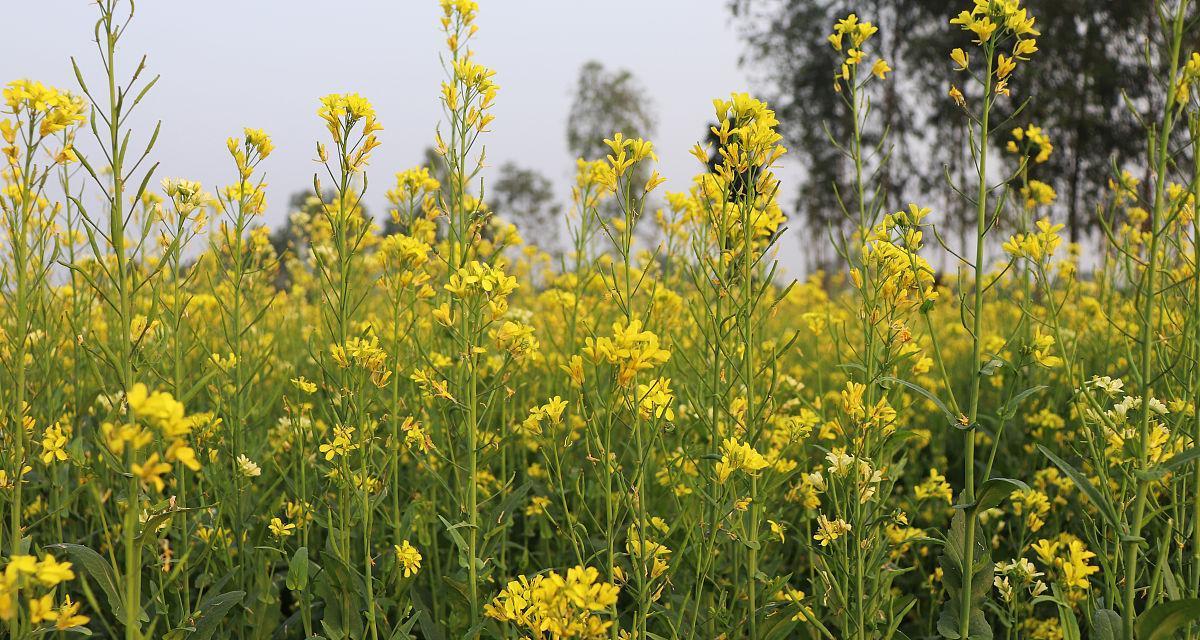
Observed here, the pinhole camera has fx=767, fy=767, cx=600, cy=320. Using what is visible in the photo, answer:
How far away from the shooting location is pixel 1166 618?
59.1 inches

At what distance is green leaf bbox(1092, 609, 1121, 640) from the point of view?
5.46 feet

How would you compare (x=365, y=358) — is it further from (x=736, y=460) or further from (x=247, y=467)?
(x=736, y=460)

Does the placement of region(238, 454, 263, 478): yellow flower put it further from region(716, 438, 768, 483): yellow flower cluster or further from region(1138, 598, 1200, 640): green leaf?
region(1138, 598, 1200, 640): green leaf

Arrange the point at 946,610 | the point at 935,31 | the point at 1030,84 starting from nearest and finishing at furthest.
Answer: the point at 946,610, the point at 1030,84, the point at 935,31

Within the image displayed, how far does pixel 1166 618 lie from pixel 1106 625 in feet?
0.63

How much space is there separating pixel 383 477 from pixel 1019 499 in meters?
2.07

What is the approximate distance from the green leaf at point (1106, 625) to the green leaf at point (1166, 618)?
0.14m

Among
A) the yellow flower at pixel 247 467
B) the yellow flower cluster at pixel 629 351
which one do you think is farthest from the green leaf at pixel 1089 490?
the yellow flower at pixel 247 467

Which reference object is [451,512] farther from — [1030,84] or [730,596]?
[1030,84]

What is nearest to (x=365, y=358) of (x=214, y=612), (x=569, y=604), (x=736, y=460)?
(x=214, y=612)

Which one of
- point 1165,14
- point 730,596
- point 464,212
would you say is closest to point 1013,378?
point 1165,14

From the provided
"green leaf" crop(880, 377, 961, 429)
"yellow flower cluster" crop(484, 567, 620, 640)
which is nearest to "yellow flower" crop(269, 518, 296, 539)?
"yellow flower cluster" crop(484, 567, 620, 640)

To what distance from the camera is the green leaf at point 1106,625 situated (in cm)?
167

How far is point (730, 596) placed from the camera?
2289mm
